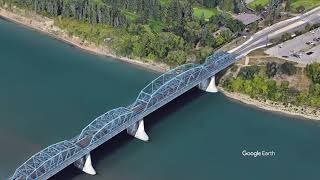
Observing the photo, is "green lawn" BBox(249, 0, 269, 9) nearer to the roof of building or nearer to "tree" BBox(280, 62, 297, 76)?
the roof of building

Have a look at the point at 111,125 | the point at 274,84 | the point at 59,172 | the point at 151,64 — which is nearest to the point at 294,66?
the point at 274,84

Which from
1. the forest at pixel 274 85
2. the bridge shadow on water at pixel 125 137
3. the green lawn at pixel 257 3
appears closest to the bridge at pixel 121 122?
the bridge shadow on water at pixel 125 137

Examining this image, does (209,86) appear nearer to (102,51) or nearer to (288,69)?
(288,69)

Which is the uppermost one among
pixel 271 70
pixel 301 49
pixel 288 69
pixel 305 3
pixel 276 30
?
pixel 305 3

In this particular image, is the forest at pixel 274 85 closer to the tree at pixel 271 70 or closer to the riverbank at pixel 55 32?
the tree at pixel 271 70

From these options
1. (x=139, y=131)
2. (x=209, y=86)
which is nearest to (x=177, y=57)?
(x=209, y=86)

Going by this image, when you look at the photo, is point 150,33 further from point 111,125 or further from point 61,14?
point 111,125
